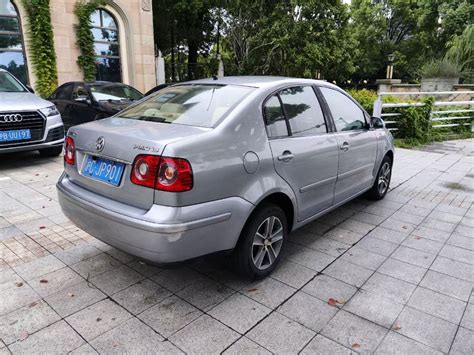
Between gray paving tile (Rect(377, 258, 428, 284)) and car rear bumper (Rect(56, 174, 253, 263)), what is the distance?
56.1 inches

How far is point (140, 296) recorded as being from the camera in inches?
108

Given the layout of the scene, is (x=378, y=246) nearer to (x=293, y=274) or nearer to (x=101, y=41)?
(x=293, y=274)

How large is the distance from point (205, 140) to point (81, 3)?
521 inches

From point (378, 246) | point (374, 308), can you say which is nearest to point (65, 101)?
point (378, 246)

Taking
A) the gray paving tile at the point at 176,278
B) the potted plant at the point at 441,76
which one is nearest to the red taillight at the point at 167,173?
the gray paving tile at the point at 176,278

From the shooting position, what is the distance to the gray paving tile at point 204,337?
2227 millimetres

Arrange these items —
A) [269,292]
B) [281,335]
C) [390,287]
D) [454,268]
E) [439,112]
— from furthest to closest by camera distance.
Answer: [439,112] < [454,268] < [390,287] < [269,292] < [281,335]

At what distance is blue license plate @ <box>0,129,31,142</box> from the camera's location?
5793mm

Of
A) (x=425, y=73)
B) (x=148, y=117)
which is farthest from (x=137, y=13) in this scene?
(x=148, y=117)

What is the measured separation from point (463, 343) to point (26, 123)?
20.8 ft

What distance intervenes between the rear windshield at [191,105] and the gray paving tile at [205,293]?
1.22 m

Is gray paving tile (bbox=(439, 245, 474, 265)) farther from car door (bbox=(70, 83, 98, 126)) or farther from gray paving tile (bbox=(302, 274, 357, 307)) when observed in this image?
car door (bbox=(70, 83, 98, 126))

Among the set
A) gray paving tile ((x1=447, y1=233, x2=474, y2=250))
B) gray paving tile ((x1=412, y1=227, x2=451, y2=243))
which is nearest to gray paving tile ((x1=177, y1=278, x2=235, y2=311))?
gray paving tile ((x1=412, y1=227, x2=451, y2=243))

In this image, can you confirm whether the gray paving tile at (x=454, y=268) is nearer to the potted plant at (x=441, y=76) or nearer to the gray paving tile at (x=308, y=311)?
the gray paving tile at (x=308, y=311)
